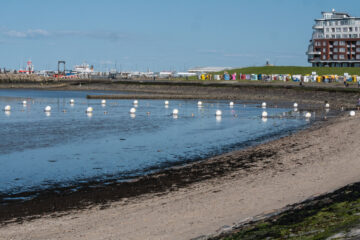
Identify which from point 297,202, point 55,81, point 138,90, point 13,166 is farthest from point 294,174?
point 55,81

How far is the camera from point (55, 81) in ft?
474

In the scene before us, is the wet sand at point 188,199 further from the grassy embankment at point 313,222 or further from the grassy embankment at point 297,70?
the grassy embankment at point 297,70

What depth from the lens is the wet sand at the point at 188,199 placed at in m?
14.1

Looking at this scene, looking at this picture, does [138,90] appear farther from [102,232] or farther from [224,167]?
[102,232]

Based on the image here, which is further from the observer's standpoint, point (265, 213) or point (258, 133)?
point (258, 133)

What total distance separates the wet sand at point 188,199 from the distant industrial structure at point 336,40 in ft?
468

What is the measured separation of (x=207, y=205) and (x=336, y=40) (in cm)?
15473

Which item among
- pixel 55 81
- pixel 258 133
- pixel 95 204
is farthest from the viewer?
pixel 55 81

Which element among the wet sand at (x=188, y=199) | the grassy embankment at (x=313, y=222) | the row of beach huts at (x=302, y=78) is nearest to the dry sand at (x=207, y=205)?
the wet sand at (x=188, y=199)

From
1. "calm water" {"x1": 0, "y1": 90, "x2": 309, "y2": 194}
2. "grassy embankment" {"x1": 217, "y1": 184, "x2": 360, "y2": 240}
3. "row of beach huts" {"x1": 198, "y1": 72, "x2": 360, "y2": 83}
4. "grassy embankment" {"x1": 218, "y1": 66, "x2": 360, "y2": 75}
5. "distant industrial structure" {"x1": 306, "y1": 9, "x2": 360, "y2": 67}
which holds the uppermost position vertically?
"distant industrial structure" {"x1": 306, "y1": 9, "x2": 360, "y2": 67}

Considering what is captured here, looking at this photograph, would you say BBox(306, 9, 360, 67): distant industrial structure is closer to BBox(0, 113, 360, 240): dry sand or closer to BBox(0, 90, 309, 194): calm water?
BBox(0, 90, 309, 194): calm water

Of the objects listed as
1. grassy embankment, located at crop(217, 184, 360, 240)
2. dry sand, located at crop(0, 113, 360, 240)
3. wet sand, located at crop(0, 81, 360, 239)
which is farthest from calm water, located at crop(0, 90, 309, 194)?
grassy embankment, located at crop(217, 184, 360, 240)

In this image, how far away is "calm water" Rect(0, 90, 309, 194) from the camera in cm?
2377

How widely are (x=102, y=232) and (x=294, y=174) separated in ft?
31.9
